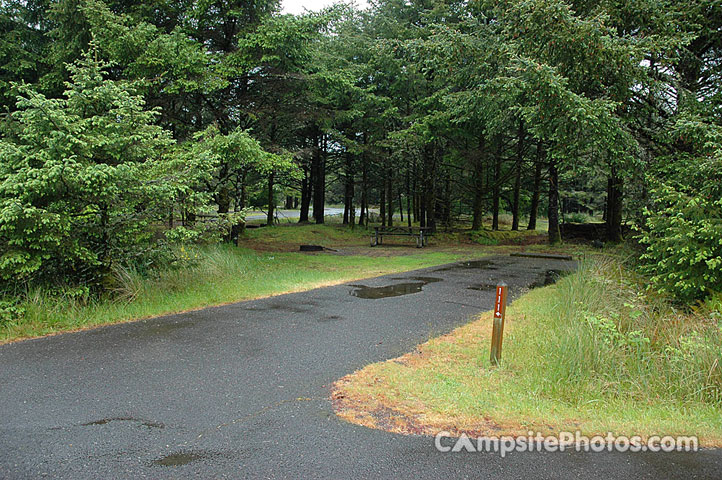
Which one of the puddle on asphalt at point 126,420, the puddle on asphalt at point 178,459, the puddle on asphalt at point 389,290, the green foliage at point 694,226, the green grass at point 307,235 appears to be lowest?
the puddle on asphalt at point 126,420

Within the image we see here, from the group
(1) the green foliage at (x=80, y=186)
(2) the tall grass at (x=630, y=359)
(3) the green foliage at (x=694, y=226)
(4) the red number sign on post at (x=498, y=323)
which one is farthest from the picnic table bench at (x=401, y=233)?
(4) the red number sign on post at (x=498, y=323)

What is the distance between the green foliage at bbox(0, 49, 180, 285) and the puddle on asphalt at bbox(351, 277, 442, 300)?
368 centimetres

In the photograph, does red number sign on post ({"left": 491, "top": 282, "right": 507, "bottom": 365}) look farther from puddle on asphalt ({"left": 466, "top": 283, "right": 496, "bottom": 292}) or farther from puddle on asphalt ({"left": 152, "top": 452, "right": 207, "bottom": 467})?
puddle on asphalt ({"left": 466, "top": 283, "right": 496, "bottom": 292})

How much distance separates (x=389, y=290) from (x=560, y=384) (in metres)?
4.86

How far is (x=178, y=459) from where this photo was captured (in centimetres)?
275

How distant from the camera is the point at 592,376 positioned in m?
4.02

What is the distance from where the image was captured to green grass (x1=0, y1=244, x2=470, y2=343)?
18.8ft

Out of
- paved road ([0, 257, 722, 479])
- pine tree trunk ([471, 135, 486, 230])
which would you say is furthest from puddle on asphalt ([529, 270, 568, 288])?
pine tree trunk ([471, 135, 486, 230])

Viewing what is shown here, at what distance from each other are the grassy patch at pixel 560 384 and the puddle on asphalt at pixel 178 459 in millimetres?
1119

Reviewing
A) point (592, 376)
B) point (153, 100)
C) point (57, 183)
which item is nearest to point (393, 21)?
point (153, 100)

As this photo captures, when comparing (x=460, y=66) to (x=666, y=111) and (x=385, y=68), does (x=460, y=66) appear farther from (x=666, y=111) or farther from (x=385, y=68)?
(x=385, y=68)

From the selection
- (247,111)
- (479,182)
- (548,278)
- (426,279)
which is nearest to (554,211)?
(479,182)

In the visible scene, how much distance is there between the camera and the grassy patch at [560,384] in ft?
10.8

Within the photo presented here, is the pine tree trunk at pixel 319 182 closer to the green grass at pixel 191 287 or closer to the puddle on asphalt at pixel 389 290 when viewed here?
the green grass at pixel 191 287
